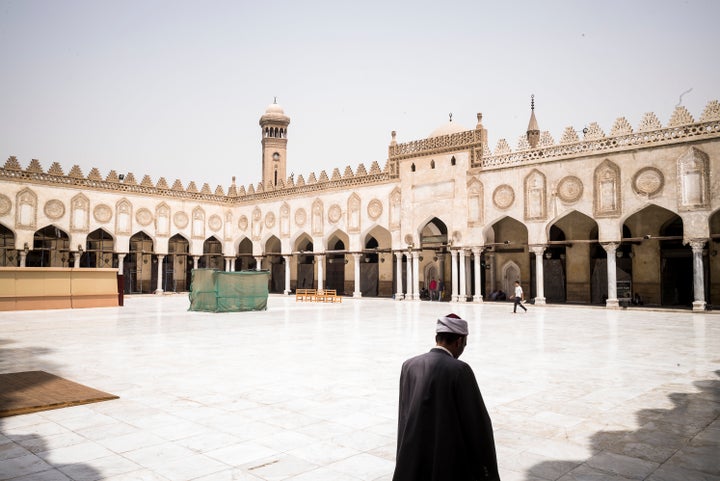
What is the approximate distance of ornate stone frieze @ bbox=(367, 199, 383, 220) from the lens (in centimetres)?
2911

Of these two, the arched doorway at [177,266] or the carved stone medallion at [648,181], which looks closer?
the carved stone medallion at [648,181]

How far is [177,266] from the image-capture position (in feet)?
119

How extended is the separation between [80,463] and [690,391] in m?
6.19

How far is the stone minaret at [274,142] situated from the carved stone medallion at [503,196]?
26025mm

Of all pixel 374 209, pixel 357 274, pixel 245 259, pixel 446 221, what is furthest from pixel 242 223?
pixel 446 221

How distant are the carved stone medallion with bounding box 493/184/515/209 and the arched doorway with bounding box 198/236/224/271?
2000cm

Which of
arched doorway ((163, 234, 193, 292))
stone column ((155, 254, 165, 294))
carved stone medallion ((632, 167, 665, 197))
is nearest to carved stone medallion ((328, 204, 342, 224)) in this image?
arched doorway ((163, 234, 193, 292))

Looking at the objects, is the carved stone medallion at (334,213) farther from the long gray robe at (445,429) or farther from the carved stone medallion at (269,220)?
the long gray robe at (445,429)

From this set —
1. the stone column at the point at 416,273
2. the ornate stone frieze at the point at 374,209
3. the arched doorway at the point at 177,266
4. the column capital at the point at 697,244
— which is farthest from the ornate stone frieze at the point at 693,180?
the arched doorway at the point at 177,266

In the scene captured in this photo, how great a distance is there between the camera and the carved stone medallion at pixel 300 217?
33000 mm

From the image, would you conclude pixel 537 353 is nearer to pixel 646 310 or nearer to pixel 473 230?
pixel 646 310

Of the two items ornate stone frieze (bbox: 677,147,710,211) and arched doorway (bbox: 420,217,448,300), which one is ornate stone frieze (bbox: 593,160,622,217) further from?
arched doorway (bbox: 420,217,448,300)

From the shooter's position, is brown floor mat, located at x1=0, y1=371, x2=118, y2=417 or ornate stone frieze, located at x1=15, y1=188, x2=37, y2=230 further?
ornate stone frieze, located at x1=15, y1=188, x2=37, y2=230

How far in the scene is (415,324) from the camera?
1455 centimetres
